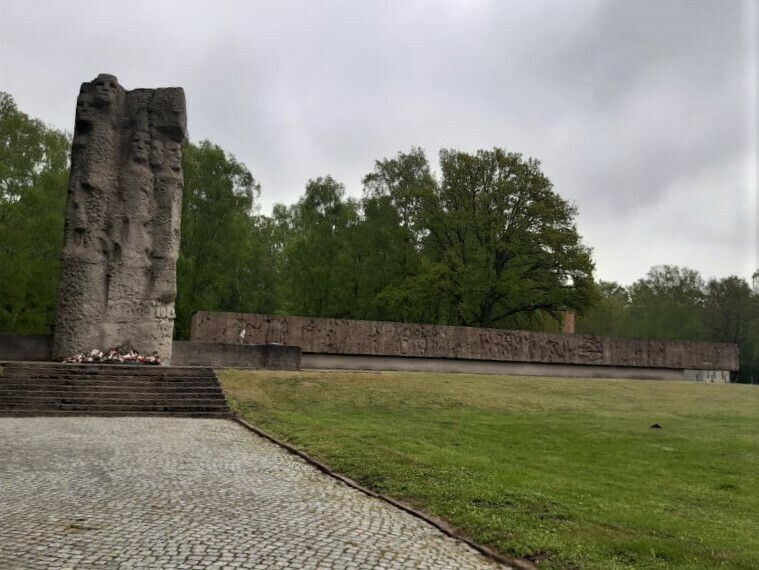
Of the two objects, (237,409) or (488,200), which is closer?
(237,409)

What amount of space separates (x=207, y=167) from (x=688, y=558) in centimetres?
3489

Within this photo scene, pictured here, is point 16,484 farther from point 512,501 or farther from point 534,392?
point 534,392

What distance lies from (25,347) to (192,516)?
1572 cm

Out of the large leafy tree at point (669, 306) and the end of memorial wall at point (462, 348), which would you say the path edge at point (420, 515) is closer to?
the end of memorial wall at point (462, 348)

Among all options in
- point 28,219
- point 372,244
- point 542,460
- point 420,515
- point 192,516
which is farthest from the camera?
point 372,244

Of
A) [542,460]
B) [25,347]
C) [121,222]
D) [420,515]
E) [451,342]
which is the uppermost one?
[121,222]

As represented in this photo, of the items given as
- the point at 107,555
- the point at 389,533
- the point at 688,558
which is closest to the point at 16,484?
the point at 107,555

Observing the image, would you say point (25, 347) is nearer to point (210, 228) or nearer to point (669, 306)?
point (210, 228)

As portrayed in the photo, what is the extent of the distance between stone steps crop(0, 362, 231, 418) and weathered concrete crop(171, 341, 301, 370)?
4.17 meters

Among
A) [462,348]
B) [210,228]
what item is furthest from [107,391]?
[210,228]

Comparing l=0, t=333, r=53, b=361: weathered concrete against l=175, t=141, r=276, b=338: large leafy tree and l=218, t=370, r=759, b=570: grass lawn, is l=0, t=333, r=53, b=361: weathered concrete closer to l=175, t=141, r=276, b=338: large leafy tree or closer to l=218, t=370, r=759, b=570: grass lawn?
l=218, t=370, r=759, b=570: grass lawn

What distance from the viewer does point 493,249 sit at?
38188 mm

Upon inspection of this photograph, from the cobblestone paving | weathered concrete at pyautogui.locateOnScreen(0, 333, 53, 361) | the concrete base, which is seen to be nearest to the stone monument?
weathered concrete at pyautogui.locateOnScreen(0, 333, 53, 361)

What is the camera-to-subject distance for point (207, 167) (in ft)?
120
